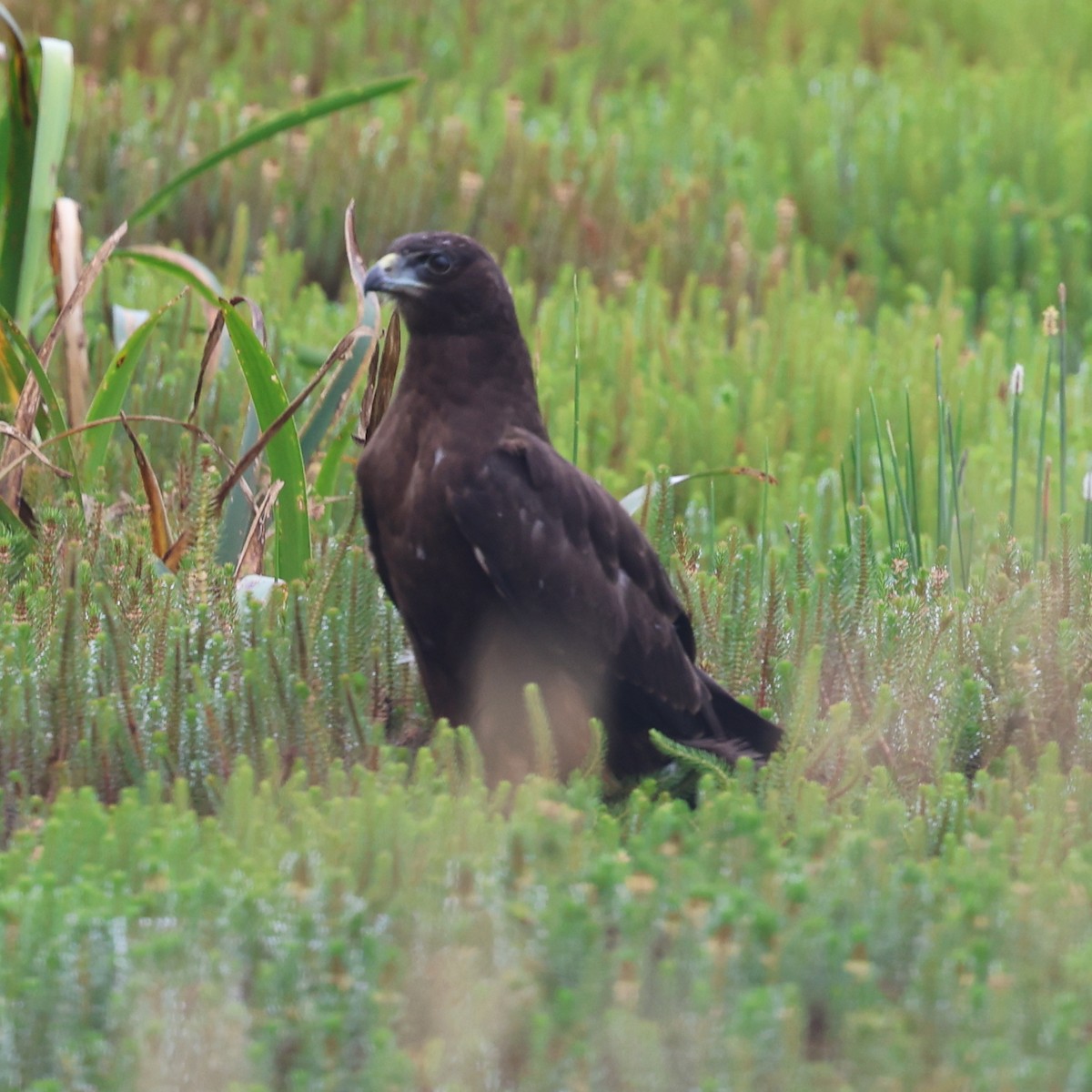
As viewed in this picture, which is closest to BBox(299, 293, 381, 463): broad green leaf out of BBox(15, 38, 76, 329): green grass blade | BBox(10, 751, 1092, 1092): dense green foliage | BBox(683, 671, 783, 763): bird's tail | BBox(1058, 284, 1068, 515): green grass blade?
BBox(15, 38, 76, 329): green grass blade

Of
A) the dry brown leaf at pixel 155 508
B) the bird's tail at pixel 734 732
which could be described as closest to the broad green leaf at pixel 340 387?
the dry brown leaf at pixel 155 508

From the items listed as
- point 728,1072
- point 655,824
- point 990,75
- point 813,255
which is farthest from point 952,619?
point 990,75

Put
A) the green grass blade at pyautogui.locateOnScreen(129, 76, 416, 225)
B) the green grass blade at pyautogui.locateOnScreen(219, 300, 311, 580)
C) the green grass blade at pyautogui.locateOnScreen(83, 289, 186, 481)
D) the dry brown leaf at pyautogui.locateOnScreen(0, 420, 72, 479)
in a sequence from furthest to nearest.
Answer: the green grass blade at pyautogui.locateOnScreen(129, 76, 416, 225), the green grass blade at pyautogui.locateOnScreen(83, 289, 186, 481), the green grass blade at pyautogui.locateOnScreen(219, 300, 311, 580), the dry brown leaf at pyautogui.locateOnScreen(0, 420, 72, 479)

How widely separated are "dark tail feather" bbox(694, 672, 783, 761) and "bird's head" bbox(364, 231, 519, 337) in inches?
29.6

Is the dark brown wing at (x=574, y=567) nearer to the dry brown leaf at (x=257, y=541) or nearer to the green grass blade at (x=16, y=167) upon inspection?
the dry brown leaf at (x=257, y=541)

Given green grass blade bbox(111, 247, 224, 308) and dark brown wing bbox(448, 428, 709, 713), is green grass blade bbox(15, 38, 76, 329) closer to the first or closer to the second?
green grass blade bbox(111, 247, 224, 308)

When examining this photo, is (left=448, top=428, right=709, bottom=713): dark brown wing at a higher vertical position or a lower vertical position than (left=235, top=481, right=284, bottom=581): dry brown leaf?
higher

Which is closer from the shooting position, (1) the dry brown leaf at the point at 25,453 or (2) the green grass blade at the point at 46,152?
(1) the dry brown leaf at the point at 25,453

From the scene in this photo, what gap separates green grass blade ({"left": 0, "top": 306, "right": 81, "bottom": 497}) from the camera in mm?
3480

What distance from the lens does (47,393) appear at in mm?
3543

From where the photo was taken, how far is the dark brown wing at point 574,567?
9.01ft

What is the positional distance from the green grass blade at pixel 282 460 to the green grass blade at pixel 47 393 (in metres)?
0.40

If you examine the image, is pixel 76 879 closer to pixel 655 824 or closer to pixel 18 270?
pixel 655 824

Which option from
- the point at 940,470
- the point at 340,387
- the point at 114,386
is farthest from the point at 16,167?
the point at 940,470
